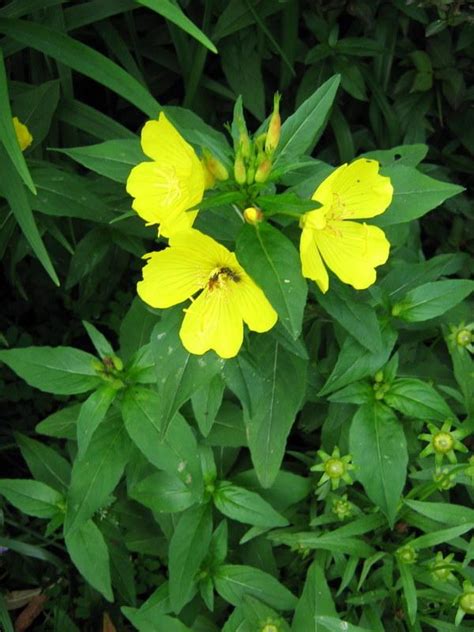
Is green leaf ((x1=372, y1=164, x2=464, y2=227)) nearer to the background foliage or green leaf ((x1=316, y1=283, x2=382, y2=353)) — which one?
the background foliage

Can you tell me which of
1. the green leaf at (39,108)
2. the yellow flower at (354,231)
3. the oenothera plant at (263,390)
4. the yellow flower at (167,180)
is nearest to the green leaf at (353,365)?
the oenothera plant at (263,390)

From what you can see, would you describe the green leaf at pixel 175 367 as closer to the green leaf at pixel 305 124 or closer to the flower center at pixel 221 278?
the flower center at pixel 221 278

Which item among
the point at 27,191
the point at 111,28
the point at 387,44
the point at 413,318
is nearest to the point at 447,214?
the point at 387,44

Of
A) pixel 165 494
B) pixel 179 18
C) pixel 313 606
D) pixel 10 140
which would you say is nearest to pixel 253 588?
pixel 313 606

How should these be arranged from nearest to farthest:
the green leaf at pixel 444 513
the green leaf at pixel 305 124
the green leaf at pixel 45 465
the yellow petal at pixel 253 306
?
the yellow petal at pixel 253 306, the green leaf at pixel 305 124, the green leaf at pixel 444 513, the green leaf at pixel 45 465

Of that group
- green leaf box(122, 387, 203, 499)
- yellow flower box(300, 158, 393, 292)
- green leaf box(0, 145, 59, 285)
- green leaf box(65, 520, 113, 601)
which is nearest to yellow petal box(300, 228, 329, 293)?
yellow flower box(300, 158, 393, 292)
